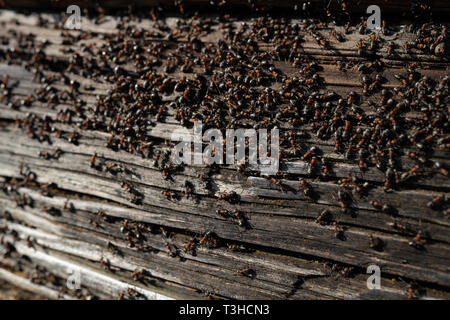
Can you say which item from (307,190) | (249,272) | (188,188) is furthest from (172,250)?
(307,190)

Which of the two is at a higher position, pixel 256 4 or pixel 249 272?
pixel 256 4

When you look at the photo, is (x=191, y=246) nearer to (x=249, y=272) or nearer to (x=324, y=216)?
(x=249, y=272)

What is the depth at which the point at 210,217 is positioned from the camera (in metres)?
3.37

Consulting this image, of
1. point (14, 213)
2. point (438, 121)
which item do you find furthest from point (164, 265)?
point (438, 121)

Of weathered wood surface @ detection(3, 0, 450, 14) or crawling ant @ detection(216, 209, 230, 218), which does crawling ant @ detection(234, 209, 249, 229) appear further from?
weathered wood surface @ detection(3, 0, 450, 14)

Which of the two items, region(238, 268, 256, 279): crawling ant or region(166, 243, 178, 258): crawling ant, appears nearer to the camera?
region(238, 268, 256, 279): crawling ant

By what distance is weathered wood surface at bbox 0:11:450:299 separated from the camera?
2.80 m

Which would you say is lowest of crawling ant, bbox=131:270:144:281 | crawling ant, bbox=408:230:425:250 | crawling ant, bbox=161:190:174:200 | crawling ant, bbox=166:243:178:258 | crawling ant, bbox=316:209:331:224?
crawling ant, bbox=131:270:144:281

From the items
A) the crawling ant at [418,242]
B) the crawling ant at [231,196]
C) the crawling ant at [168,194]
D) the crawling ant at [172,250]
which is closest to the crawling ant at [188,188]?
the crawling ant at [168,194]

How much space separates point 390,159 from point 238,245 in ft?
5.27

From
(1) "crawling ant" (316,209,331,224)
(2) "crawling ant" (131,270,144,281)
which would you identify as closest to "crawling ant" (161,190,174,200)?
(2) "crawling ant" (131,270,144,281)
